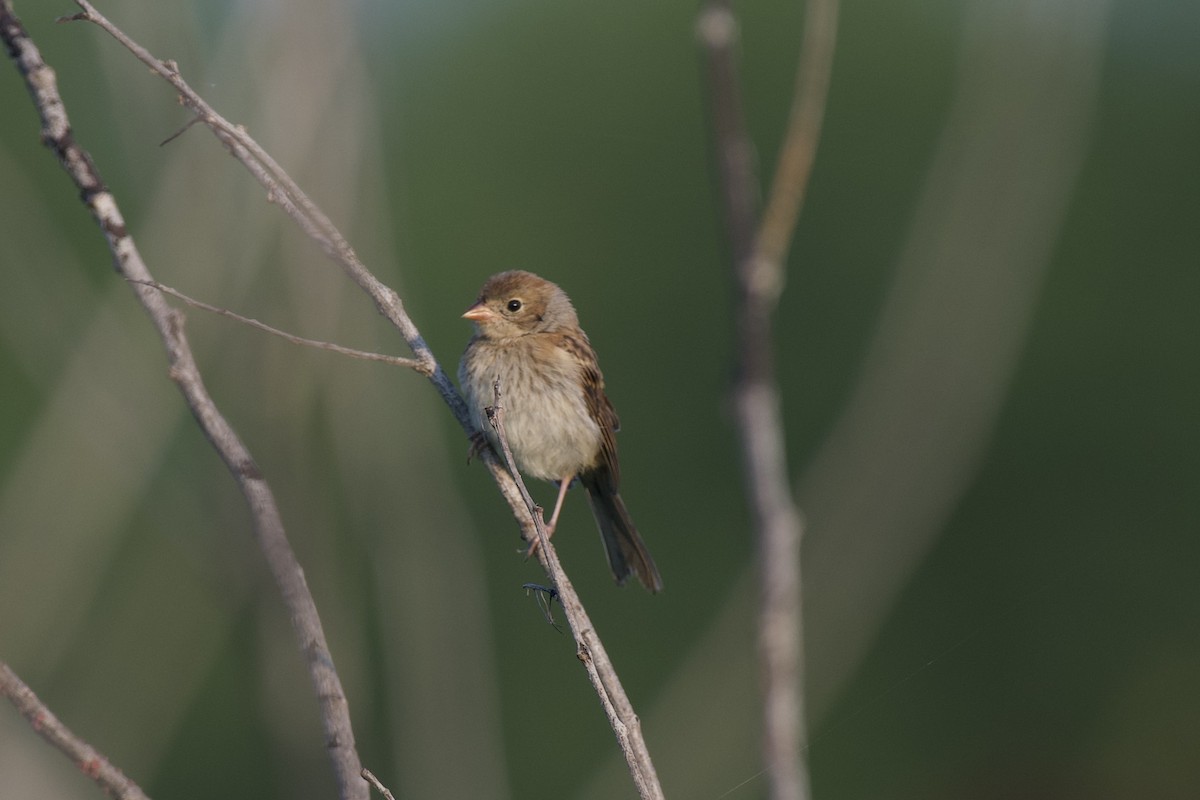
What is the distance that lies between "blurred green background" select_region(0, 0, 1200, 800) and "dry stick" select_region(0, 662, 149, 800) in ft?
4.72

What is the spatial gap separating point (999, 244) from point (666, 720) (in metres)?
3.10

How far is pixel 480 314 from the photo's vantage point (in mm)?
5824

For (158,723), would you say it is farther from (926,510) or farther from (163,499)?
(926,510)

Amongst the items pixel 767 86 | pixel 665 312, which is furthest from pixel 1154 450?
pixel 767 86

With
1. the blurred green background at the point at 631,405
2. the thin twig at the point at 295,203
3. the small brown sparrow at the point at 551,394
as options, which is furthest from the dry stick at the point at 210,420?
the small brown sparrow at the point at 551,394

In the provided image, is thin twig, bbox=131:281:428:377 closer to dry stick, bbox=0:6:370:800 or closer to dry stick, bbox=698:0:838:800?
dry stick, bbox=0:6:370:800

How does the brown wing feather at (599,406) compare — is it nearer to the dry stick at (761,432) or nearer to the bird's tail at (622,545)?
the bird's tail at (622,545)

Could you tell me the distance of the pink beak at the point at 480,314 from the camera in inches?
228

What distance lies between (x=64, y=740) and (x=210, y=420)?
615mm

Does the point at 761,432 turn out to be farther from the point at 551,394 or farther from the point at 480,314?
the point at 480,314

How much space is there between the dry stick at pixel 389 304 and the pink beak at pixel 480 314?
67.6 inches

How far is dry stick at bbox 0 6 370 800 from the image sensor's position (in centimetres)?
216

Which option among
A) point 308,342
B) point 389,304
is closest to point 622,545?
point 389,304

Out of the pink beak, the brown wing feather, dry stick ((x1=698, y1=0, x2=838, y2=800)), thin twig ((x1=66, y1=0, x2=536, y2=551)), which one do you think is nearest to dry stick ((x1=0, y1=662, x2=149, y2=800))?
dry stick ((x1=698, y1=0, x2=838, y2=800))
